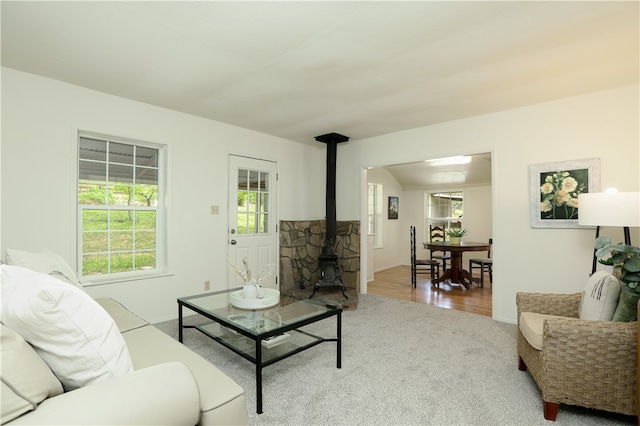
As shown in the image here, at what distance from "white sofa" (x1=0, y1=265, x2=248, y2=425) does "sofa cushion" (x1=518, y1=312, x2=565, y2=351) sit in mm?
1745

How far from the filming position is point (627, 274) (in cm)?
173

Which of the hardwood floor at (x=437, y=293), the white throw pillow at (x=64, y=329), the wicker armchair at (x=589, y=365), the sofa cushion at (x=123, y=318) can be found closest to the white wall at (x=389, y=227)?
the hardwood floor at (x=437, y=293)

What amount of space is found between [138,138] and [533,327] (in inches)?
153

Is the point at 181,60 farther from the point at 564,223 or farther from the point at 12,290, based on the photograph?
the point at 564,223

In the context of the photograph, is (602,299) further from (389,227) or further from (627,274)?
(389,227)

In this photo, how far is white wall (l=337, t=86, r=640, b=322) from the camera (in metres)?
3.04

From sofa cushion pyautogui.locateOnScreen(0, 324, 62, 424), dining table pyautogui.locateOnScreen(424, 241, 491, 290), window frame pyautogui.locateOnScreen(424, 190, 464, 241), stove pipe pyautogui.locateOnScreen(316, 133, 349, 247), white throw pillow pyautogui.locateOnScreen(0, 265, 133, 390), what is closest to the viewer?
sofa cushion pyautogui.locateOnScreen(0, 324, 62, 424)

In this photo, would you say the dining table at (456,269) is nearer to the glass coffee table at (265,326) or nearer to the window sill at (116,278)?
the glass coffee table at (265,326)

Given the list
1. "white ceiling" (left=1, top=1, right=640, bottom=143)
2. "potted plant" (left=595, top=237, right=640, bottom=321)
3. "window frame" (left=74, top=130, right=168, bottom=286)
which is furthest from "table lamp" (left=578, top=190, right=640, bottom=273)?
"window frame" (left=74, top=130, right=168, bottom=286)

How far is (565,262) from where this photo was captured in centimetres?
332

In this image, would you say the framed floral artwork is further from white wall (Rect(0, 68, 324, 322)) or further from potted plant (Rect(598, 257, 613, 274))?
white wall (Rect(0, 68, 324, 322))

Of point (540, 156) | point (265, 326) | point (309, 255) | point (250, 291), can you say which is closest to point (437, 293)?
point (309, 255)

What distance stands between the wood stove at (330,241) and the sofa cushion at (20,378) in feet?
11.8

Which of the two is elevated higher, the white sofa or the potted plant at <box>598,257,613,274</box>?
the potted plant at <box>598,257,613,274</box>
